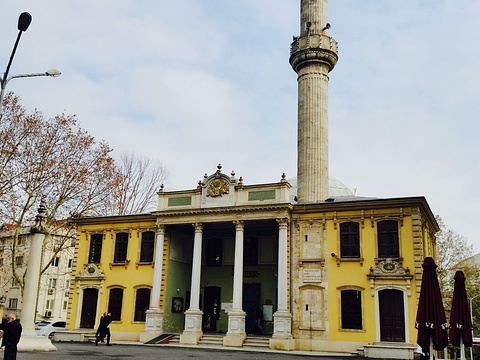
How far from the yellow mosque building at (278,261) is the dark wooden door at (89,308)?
0.25 ft

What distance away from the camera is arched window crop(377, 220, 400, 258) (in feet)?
77.8

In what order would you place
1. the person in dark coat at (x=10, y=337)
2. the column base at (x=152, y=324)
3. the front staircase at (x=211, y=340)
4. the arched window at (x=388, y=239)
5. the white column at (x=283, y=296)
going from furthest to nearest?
the column base at (x=152, y=324) → the front staircase at (x=211, y=340) → the white column at (x=283, y=296) → the arched window at (x=388, y=239) → the person in dark coat at (x=10, y=337)

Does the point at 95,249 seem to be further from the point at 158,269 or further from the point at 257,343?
the point at 257,343

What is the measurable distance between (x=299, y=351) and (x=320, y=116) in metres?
15.0

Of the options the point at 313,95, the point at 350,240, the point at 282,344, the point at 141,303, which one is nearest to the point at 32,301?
the point at 141,303

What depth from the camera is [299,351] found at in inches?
926

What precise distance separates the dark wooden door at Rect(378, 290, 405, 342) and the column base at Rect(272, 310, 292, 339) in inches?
170

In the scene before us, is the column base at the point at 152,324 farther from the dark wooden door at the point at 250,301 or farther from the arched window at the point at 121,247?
the dark wooden door at the point at 250,301

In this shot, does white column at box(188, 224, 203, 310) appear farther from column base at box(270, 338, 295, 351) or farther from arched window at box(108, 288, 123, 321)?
arched window at box(108, 288, 123, 321)

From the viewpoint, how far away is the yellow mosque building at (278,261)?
2342 centimetres

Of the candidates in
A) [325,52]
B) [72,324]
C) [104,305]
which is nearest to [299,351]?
[104,305]

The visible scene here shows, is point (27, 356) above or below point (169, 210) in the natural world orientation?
below

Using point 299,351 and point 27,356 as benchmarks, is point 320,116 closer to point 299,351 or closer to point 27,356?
point 299,351

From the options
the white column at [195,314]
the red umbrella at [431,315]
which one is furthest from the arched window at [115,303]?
the red umbrella at [431,315]
